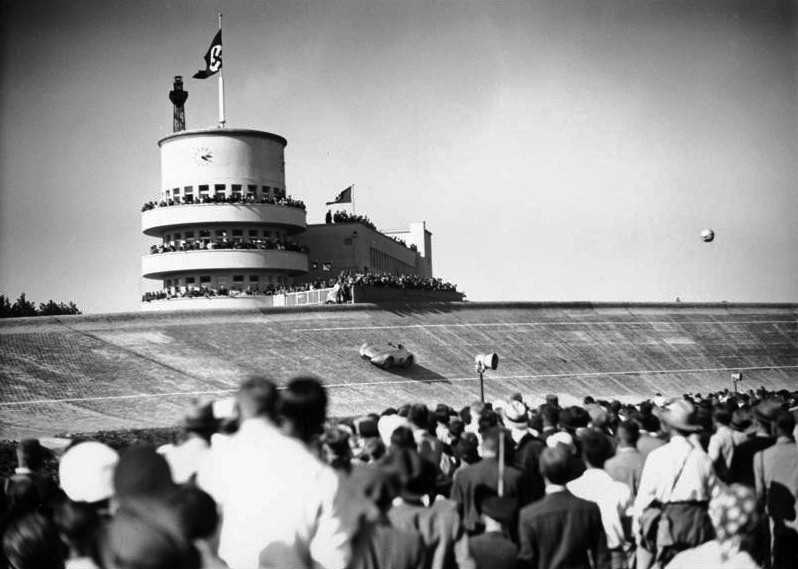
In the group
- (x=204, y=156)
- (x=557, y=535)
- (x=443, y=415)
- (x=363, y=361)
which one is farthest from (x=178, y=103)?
(x=557, y=535)

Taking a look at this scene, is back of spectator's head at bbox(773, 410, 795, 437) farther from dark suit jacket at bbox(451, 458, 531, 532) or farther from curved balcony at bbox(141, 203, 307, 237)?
curved balcony at bbox(141, 203, 307, 237)

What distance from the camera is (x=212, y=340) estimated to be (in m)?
41.1

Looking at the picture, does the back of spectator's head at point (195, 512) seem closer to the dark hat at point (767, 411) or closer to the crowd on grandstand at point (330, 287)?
the dark hat at point (767, 411)

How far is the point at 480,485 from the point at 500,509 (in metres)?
0.81

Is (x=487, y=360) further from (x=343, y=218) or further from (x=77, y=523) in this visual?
(x=343, y=218)

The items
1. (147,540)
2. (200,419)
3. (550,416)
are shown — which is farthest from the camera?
(550,416)

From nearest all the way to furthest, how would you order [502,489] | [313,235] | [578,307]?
[502,489], [578,307], [313,235]

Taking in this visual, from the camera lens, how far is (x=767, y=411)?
8.82 metres

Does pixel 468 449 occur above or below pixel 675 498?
above

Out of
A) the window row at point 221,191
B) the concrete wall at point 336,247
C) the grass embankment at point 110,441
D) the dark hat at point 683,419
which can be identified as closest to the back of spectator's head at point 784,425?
the dark hat at point 683,419

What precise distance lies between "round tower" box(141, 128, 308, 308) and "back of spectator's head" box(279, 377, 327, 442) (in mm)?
50060

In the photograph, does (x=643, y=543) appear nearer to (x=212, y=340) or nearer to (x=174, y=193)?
(x=212, y=340)

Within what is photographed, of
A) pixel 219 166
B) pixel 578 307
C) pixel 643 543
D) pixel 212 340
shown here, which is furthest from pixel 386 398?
pixel 643 543

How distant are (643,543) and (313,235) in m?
57.9
